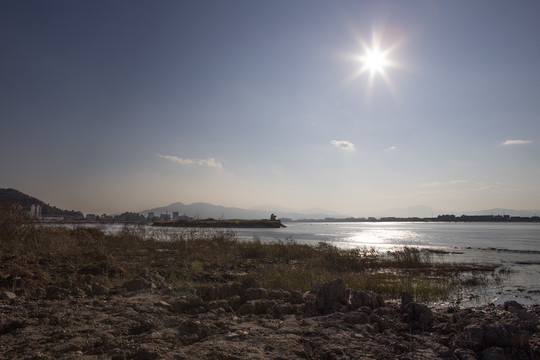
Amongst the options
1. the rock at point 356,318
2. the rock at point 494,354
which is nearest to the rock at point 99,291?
the rock at point 356,318

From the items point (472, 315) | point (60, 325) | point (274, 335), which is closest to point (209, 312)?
point (274, 335)

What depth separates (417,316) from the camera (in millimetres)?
6020

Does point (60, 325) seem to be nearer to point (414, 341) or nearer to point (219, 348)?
point (219, 348)

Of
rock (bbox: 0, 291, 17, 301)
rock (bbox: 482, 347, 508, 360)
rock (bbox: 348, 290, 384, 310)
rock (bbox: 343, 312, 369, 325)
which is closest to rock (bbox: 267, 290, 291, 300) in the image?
→ rock (bbox: 348, 290, 384, 310)

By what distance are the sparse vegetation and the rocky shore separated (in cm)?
239

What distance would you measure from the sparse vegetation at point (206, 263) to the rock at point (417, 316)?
3.36 metres

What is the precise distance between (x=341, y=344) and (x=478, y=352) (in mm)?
1914

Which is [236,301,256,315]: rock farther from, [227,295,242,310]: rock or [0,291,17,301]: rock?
[0,291,17,301]: rock

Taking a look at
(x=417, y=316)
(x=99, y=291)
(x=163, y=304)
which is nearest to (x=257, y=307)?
(x=163, y=304)

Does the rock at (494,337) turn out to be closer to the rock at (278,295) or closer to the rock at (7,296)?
the rock at (278,295)

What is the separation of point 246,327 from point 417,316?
3086mm

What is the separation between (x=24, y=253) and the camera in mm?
12922

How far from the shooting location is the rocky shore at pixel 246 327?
14.4 ft

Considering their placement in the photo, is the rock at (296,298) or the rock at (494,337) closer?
the rock at (494,337)
